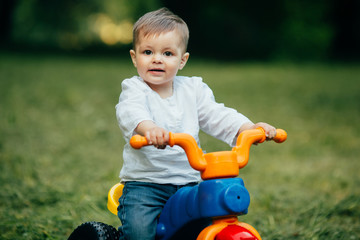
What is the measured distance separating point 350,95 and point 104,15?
94.4 feet

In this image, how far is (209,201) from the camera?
1.71m

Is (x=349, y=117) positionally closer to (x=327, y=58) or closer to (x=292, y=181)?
(x=292, y=181)

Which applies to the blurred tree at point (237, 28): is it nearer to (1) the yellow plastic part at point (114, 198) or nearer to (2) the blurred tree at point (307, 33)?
(2) the blurred tree at point (307, 33)

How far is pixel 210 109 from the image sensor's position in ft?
7.40

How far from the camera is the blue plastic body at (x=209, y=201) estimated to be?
66.0 inches

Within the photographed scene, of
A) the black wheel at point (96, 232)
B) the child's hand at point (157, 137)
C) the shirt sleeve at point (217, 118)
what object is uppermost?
the shirt sleeve at point (217, 118)

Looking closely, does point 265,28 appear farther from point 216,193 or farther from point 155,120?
point 216,193

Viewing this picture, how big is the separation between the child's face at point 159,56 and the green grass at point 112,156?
133cm

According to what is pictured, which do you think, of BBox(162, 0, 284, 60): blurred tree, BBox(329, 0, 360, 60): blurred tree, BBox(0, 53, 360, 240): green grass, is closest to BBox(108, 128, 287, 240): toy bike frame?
BBox(0, 53, 360, 240): green grass

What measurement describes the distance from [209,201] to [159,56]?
80 centimetres

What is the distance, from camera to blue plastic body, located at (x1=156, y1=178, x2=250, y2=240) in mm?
1677

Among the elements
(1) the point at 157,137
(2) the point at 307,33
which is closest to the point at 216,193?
(1) the point at 157,137

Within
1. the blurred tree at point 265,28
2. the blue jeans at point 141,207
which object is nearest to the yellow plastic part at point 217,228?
the blue jeans at point 141,207

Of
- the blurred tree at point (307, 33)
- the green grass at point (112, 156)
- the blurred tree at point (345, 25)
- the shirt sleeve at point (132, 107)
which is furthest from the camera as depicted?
the blurred tree at point (345, 25)
